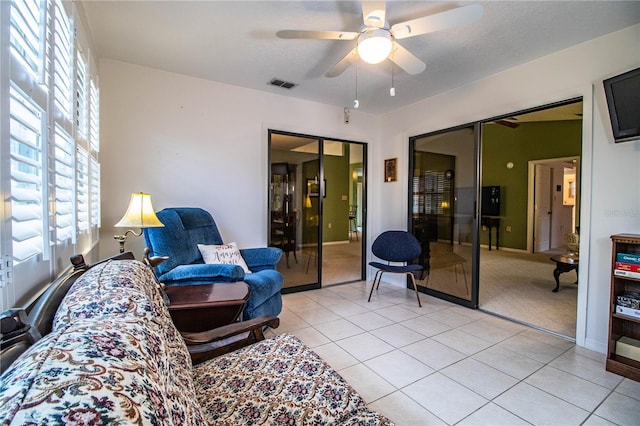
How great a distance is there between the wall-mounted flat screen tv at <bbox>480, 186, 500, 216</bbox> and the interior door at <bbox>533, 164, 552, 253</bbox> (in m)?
0.75

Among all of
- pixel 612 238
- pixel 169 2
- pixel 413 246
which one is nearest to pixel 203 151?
pixel 169 2

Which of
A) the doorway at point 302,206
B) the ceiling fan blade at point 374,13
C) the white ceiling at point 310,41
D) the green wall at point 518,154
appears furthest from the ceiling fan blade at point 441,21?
the green wall at point 518,154

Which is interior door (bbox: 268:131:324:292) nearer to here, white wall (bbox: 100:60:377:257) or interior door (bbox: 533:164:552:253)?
white wall (bbox: 100:60:377:257)

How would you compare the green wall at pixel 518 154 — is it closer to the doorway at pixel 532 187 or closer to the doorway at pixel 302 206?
the doorway at pixel 532 187

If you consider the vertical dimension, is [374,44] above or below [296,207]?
above

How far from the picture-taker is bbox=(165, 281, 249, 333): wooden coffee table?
192 cm

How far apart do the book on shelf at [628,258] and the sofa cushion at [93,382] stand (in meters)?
2.90

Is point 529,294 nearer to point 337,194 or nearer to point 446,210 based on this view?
point 446,210

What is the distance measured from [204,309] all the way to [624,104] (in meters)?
3.31

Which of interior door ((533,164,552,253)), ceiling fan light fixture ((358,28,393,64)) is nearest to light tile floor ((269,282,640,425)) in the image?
ceiling fan light fixture ((358,28,393,64))

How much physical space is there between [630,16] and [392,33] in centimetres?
180

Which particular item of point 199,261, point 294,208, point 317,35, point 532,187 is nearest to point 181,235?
point 199,261

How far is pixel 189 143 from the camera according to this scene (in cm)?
326

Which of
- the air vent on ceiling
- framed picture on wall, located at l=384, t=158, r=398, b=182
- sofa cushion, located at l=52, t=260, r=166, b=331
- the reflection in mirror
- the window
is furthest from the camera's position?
framed picture on wall, located at l=384, t=158, r=398, b=182
